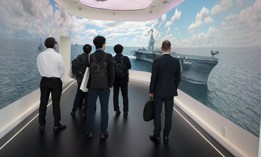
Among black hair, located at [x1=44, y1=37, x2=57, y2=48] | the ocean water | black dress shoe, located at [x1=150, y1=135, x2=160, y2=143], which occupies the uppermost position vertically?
black hair, located at [x1=44, y1=37, x2=57, y2=48]

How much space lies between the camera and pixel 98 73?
364 centimetres

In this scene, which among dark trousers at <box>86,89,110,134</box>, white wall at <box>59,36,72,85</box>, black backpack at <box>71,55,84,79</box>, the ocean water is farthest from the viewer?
white wall at <box>59,36,72,85</box>

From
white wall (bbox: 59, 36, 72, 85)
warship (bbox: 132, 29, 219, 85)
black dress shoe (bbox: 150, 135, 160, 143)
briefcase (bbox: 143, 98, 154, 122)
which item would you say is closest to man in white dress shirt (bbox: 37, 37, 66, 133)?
briefcase (bbox: 143, 98, 154, 122)

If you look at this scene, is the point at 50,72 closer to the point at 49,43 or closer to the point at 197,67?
the point at 49,43

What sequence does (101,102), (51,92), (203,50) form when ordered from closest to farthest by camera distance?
(101,102) < (51,92) < (203,50)

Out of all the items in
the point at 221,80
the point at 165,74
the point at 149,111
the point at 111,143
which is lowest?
the point at 111,143

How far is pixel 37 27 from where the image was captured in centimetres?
556

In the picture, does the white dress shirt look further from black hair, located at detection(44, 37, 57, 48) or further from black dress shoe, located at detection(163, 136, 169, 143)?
black dress shoe, located at detection(163, 136, 169, 143)

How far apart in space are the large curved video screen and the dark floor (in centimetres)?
69

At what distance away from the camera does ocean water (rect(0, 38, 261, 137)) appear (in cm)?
327

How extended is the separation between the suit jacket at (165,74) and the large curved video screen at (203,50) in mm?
1099

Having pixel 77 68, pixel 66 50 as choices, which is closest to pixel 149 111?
pixel 77 68

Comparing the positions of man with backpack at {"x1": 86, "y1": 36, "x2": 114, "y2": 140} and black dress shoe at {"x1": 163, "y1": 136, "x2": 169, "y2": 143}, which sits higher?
man with backpack at {"x1": 86, "y1": 36, "x2": 114, "y2": 140}

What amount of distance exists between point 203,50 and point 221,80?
1327 mm
